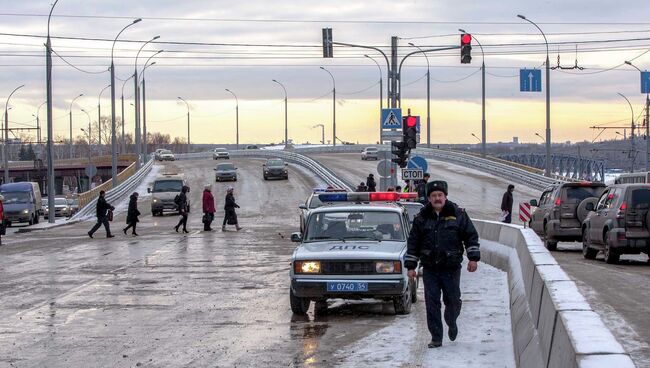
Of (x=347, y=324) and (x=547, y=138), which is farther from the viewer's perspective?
(x=547, y=138)

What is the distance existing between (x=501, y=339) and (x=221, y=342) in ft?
10.7

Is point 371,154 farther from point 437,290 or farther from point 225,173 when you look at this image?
point 437,290

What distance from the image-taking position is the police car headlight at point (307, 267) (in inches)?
556

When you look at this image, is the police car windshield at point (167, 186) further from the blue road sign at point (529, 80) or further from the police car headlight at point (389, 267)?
the police car headlight at point (389, 267)

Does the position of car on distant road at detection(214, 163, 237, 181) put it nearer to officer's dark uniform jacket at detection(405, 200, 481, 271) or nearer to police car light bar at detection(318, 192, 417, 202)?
police car light bar at detection(318, 192, 417, 202)

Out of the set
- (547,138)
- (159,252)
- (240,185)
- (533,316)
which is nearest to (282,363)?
(533,316)

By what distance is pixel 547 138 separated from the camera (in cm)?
5622

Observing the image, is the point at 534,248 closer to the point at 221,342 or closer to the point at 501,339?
the point at 501,339

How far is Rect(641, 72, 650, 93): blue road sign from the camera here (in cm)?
5312

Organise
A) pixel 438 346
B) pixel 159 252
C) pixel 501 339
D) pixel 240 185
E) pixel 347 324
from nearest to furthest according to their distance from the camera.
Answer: pixel 438 346
pixel 501 339
pixel 347 324
pixel 159 252
pixel 240 185

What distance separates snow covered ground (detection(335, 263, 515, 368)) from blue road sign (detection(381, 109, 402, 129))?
18348 mm

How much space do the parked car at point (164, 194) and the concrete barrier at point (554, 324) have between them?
36362mm

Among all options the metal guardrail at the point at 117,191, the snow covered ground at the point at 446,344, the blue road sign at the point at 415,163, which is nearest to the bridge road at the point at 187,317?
the snow covered ground at the point at 446,344

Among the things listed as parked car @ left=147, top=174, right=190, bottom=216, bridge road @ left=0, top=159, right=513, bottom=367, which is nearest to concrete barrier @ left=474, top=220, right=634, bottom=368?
bridge road @ left=0, top=159, right=513, bottom=367
